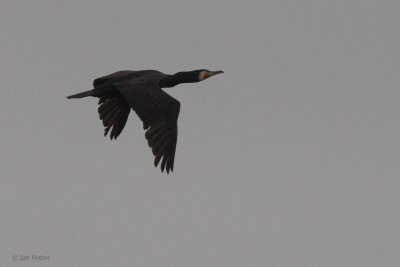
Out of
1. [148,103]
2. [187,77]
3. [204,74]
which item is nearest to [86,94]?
[148,103]

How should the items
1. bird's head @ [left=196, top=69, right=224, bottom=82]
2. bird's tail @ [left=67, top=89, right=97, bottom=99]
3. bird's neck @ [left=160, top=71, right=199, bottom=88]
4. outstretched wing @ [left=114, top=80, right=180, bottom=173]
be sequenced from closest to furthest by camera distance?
outstretched wing @ [left=114, top=80, right=180, bottom=173], bird's tail @ [left=67, top=89, right=97, bottom=99], bird's neck @ [left=160, top=71, right=199, bottom=88], bird's head @ [left=196, top=69, right=224, bottom=82]

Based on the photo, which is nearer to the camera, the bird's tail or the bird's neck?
the bird's tail

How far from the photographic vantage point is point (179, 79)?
1100 inches

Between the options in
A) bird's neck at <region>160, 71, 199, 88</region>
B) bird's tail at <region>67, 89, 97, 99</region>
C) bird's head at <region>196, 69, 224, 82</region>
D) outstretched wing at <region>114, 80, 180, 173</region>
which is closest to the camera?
outstretched wing at <region>114, 80, 180, 173</region>

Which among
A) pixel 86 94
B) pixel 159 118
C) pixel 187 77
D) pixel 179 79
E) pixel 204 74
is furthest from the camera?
pixel 204 74

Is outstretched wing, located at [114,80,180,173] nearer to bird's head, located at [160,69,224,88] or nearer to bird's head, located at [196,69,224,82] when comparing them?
bird's head, located at [160,69,224,88]

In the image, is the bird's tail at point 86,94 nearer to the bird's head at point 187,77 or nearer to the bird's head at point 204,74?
the bird's head at point 187,77

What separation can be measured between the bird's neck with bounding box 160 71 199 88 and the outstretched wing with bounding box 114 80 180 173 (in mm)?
1972

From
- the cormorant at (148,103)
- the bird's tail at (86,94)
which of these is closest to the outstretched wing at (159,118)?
the cormorant at (148,103)

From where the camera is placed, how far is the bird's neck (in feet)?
90.9

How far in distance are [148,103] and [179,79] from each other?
2.81 metres

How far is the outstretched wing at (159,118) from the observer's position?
24.9 m

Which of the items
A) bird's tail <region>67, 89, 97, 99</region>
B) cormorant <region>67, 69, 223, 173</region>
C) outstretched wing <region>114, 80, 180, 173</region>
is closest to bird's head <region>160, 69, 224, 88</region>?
cormorant <region>67, 69, 223, 173</region>

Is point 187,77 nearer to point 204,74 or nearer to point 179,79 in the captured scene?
point 179,79
